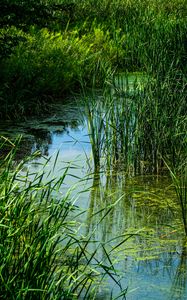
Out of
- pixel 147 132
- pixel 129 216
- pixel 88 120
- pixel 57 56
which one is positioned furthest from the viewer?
pixel 57 56

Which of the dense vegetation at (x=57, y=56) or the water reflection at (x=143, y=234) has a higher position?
the dense vegetation at (x=57, y=56)

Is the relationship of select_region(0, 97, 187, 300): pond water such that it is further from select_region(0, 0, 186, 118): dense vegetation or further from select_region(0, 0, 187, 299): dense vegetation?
select_region(0, 0, 186, 118): dense vegetation

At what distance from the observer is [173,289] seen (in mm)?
3393

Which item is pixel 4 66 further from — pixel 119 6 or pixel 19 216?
pixel 119 6

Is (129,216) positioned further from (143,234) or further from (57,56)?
(57,56)

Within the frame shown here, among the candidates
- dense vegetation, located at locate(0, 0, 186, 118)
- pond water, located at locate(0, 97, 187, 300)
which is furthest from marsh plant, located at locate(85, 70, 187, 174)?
dense vegetation, located at locate(0, 0, 186, 118)

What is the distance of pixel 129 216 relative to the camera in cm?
439

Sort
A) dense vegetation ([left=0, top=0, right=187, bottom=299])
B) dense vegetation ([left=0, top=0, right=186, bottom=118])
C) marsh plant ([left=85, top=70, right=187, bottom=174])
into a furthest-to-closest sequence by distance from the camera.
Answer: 1. dense vegetation ([left=0, top=0, right=186, bottom=118])
2. marsh plant ([left=85, top=70, right=187, bottom=174])
3. dense vegetation ([left=0, top=0, right=187, bottom=299])

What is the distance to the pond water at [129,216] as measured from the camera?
3441 millimetres

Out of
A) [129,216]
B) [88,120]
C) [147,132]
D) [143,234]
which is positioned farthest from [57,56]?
[143,234]

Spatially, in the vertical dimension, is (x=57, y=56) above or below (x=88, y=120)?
above

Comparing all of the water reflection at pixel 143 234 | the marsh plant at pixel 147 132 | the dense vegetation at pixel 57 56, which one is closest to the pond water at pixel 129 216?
the water reflection at pixel 143 234

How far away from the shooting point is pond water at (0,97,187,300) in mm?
3441

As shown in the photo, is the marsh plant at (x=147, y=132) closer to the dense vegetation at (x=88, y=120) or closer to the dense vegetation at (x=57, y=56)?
the dense vegetation at (x=88, y=120)
